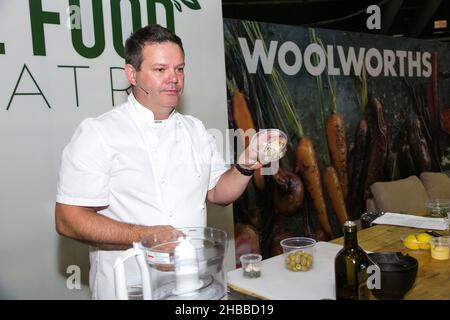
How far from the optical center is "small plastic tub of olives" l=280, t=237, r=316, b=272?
5.45 feet

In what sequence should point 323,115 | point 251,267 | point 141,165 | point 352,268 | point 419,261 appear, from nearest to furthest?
point 352,268 < point 251,267 < point 419,261 < point 141,165 < point 323,115

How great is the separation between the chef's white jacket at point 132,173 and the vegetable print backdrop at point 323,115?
154cm

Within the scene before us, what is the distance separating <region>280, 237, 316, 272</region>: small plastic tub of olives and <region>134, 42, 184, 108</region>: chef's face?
74 cm

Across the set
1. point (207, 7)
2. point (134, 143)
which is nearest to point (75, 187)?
point (134, 143)

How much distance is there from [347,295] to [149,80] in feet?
3.55

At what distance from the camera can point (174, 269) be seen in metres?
1.09

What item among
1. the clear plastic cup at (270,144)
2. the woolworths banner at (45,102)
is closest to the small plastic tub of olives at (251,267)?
the clear plastic cup at (270,144)

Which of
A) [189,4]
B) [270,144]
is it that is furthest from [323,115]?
[270,144]

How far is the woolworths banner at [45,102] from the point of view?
2312mm

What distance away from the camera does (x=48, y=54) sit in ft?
7.90

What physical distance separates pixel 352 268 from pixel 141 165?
95 centimetres

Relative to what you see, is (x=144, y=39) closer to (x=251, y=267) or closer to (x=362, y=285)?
(x=251, y=267)

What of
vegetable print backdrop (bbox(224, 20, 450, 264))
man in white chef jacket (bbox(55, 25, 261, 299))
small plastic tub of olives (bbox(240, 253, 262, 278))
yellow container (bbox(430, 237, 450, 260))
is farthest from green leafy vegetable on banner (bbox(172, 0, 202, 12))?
yellow container (bbox(430, 237, 450, 260))

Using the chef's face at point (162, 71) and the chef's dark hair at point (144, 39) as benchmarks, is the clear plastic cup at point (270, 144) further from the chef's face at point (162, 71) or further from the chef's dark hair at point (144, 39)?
the chef's dark hair at point (144, 39)
